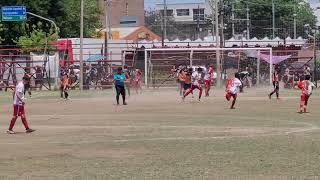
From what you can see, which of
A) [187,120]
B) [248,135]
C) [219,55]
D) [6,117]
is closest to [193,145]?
[248,135]

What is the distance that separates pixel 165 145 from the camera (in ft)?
50.6

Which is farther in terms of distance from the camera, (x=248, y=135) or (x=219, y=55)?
(x=219, y=55)

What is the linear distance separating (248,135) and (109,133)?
12.2 feet

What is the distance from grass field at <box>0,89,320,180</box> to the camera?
37.9 feet

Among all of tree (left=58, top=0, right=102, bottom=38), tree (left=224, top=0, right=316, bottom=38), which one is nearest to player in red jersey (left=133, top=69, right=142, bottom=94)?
tree (left=58, top=0, right=102, bottom=38)

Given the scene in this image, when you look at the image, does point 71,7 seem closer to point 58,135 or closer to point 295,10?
point 295,10

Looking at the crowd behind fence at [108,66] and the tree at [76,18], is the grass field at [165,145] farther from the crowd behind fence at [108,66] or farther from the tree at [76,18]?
the tree at [76,18]

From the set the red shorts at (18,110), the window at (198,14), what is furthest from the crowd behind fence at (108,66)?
the window at (198,14)

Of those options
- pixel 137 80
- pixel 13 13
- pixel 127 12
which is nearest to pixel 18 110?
pixel 137 80

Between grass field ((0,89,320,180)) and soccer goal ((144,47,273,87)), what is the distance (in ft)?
66.6

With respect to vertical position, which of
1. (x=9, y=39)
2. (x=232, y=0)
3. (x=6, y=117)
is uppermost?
(x=232, y=0)

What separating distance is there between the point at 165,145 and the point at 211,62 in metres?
36.1

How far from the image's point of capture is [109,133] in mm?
18469

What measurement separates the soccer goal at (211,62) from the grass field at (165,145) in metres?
20.3
